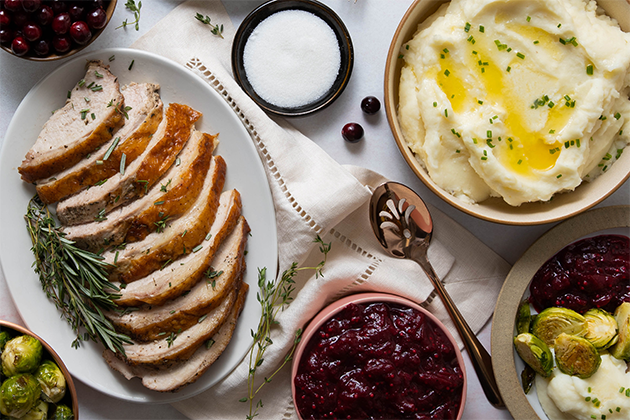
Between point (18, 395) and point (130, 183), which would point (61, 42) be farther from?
point (18, 395)

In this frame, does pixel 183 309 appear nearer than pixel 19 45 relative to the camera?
No

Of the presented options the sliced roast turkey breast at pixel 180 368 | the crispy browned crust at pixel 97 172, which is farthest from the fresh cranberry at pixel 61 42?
the sliced roast turkey breast at pixel 180 368

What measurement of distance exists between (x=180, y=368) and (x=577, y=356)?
2767 mm

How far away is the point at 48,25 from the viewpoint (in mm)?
2988

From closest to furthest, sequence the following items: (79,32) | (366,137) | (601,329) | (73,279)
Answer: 1. (79,32)
2. (73,279)
3. (601,329)
4. (366,137)

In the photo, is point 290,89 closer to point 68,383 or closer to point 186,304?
point 186,304

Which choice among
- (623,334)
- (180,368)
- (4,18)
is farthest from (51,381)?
(623,334)

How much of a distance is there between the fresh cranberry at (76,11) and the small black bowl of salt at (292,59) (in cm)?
101

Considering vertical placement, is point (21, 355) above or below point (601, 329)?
below

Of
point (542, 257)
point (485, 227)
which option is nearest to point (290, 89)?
point (485, 227)

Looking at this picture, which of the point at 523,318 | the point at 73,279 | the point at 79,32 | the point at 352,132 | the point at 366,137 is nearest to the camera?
the point at 79,32

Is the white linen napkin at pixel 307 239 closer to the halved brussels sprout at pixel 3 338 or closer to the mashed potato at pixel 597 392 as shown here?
the mashed potato at pixel 597 392

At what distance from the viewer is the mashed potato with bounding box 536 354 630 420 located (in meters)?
3.10

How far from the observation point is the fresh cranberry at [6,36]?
2.93m
